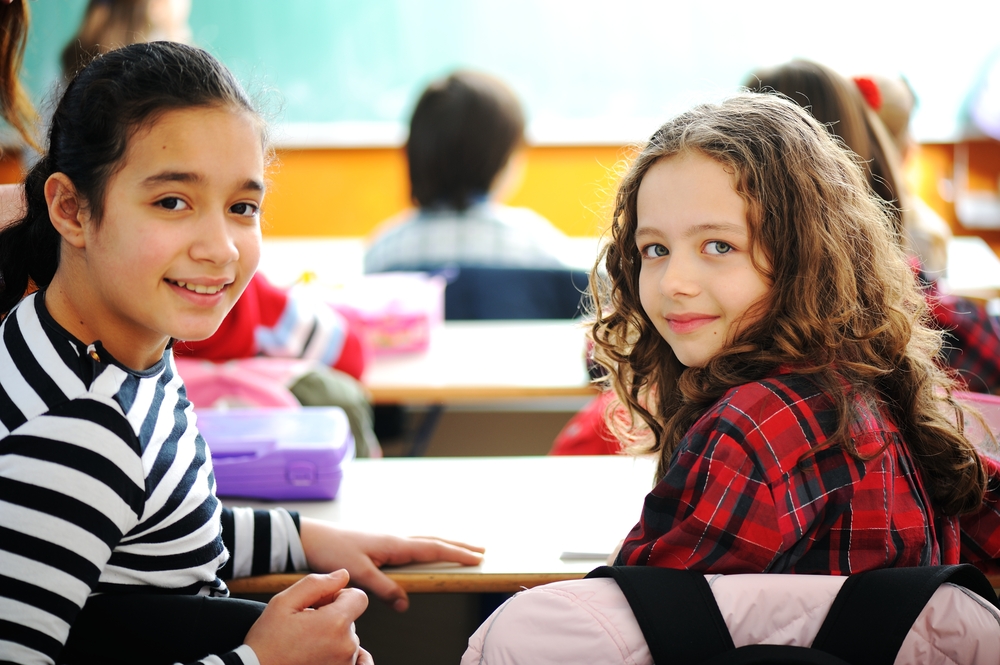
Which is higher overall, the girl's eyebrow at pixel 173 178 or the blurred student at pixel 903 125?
the girl's eyebrow at pixel 173 178

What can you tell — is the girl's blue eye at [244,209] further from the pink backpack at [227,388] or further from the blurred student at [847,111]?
the blurred student at [847,111]

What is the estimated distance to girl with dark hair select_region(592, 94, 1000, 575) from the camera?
994 millimetres

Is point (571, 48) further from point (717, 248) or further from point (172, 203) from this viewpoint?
point (172, 203)

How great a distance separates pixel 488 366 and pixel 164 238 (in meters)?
1.32

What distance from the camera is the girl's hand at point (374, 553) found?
1208 mm

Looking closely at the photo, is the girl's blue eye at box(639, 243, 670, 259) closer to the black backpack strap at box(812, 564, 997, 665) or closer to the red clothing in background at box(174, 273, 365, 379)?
the black backpack strap at box(812, 564, 997, 665)

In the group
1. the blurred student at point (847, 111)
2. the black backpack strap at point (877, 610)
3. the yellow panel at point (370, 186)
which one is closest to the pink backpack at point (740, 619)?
the black backpack strap at point (877, 610)

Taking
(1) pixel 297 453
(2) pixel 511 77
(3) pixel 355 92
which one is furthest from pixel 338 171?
(1) pixel 297 453

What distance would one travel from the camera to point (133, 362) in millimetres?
1006

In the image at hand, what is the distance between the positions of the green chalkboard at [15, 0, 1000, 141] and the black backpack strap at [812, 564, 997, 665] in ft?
14.1

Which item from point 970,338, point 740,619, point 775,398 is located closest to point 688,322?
point 775,398

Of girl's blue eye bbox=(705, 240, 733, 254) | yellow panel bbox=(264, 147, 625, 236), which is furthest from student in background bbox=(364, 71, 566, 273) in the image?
yellow panel bbox=(264, 147, 625, 236)

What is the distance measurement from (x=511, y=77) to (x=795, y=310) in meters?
4.18

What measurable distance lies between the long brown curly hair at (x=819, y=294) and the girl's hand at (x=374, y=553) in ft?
1.02
